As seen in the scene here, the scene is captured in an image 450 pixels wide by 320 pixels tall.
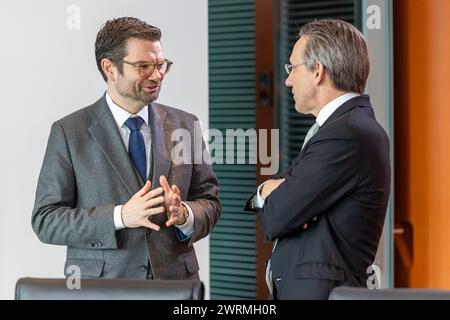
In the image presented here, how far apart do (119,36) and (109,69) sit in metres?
0.12

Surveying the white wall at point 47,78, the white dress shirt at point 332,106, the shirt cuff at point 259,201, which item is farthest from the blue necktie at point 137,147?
the white dress shirt at point 332,106

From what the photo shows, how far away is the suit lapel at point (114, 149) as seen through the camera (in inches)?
107

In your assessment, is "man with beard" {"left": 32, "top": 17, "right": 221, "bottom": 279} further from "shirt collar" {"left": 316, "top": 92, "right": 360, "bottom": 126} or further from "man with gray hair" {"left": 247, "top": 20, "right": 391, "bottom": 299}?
"shirt collar" {"left": 316, "top": 92, "right": 360, "bottom": 126}

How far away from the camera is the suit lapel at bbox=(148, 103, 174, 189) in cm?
278

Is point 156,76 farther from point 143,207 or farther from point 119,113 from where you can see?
point 143,207

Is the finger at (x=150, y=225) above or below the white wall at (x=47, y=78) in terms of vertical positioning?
below

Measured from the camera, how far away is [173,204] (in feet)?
8.67

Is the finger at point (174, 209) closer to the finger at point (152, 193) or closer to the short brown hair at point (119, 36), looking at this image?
the finger at point (152, 193)

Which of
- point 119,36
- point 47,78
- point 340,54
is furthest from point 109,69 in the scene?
point 340,54

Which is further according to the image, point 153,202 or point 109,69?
point 109,69

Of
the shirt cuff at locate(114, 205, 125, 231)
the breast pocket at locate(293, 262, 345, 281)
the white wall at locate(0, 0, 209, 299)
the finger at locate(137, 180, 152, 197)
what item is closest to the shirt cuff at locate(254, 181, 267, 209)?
the breast pocket at locate(293, 262, 345, 281)

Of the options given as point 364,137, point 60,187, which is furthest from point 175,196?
point 364,137

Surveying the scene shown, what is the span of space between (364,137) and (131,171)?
81cm

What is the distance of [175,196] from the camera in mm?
2650
